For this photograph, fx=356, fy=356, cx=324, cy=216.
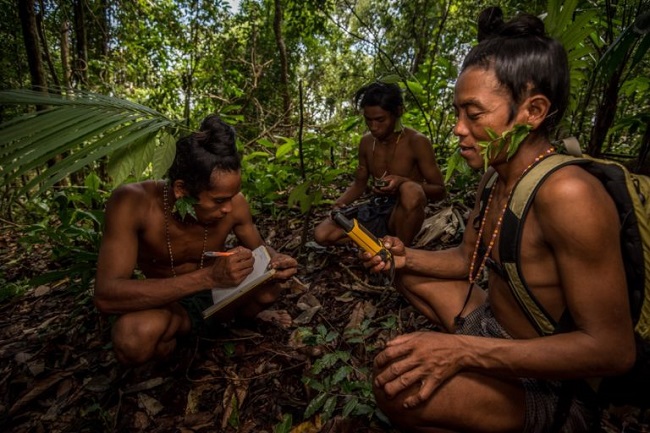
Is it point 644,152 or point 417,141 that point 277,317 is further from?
point 644,152

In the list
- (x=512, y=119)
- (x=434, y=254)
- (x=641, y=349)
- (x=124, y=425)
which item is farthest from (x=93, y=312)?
(x=641, y=349)

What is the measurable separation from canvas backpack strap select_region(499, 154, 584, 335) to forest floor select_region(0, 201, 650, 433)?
2.94 ft

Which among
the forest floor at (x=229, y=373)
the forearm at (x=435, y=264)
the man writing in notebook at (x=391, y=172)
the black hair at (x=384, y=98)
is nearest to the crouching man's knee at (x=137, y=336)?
the forest floor at (x=229, y=373)

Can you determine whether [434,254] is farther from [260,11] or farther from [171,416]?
[260,11]

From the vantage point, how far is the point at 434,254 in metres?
2.22

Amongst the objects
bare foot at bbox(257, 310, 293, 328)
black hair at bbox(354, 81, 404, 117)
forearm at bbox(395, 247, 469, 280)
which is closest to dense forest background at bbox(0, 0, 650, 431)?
black hair at bbox(354, 81, 404, 117)

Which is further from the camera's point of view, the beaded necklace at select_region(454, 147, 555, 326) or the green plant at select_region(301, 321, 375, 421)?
the green plant at select_region(301, 321, 375, 421)

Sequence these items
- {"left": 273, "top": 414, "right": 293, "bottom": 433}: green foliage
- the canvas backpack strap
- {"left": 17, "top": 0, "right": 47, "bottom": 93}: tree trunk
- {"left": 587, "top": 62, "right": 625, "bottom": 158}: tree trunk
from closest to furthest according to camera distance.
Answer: the canvas backpack strap < {"left": 273, "top": 414, "right": 293, "bottom": 433}: green foliage < {"left": 587, "top": 62, "right": 625, "bottom": 158}: tree trunk < {"left": 17, "top": 0, "right": 47, "bottom": 93}: tree trunk

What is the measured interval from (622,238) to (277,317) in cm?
243

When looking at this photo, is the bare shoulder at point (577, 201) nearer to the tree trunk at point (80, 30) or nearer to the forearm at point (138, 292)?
the forearm at point (138, 292)

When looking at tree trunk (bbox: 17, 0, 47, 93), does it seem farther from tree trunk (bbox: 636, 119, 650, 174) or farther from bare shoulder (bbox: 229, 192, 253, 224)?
tree trunk (bbox: 636, 119, 650, 174)

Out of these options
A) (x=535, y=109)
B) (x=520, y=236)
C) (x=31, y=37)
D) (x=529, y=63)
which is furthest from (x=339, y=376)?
(x=31, y=37)

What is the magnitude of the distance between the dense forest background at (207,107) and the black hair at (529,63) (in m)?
0.25

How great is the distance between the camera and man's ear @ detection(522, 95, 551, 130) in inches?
59.5
